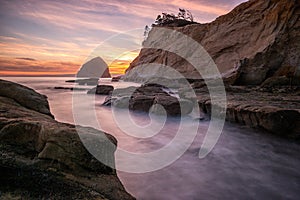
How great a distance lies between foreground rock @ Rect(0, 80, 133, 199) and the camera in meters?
1.91

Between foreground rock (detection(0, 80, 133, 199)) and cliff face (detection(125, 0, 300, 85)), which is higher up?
cliff face (detection(125, 0, 300, 85))

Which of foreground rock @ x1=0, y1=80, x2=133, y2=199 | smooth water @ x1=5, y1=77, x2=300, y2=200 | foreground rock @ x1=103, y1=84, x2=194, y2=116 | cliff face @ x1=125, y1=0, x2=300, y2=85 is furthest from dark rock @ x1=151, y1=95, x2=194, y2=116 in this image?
cliff face @ x1=125, y1=0, x2=300, y2=85

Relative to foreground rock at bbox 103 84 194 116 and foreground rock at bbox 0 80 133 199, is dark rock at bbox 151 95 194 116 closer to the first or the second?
foreground rock at bbox 103 84 194 116

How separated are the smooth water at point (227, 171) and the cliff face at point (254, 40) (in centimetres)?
872

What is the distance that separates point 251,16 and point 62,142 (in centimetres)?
2219

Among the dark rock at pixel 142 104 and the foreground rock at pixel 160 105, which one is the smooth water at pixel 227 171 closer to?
the foreground rock at pixel 160 105

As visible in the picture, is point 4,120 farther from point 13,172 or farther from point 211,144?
point 211,144

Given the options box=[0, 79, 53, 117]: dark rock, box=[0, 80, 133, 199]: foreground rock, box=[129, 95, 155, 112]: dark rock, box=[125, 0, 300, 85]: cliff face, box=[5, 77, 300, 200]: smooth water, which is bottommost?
box=[5, 77, 300, 200]: smooth water

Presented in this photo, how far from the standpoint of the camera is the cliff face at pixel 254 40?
1474 cm

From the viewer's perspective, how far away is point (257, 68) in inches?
546

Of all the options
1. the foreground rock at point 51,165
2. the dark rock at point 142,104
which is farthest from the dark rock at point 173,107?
the foreground rock at point 51,165

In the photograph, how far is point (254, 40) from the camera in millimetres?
19047

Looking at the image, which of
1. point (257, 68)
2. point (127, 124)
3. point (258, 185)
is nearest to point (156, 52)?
point (257, 68)

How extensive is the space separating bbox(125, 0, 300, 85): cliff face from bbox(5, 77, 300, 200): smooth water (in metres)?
8.72
